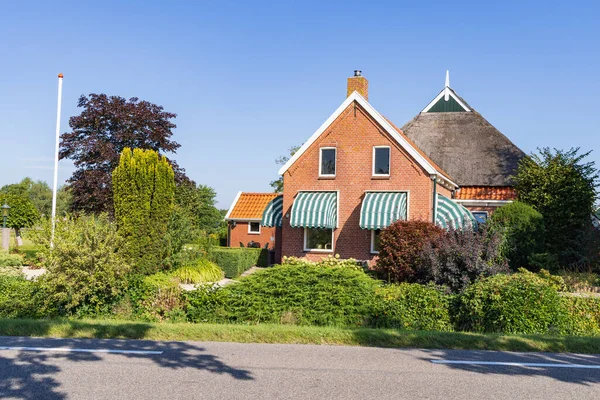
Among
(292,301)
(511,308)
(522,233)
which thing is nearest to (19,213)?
(522,233)

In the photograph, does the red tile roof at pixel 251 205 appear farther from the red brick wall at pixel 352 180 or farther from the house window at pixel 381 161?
the house window at pixel 381 161

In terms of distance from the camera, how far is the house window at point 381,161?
26141mm

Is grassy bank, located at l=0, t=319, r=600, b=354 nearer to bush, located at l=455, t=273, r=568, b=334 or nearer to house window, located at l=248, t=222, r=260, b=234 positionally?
bush, located at l=455, t=273, r=568, b=334

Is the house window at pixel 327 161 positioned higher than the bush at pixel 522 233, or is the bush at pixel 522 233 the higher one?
the house window at pixel 327 161

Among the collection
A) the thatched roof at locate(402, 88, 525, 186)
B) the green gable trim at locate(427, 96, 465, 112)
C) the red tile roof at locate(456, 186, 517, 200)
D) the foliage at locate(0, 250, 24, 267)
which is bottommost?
the foliage at locate(0, 250, 24, 267)

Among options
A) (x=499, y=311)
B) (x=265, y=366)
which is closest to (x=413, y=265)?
(x=499, y=311)

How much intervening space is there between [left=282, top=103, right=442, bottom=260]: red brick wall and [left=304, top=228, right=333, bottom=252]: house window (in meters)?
0.26

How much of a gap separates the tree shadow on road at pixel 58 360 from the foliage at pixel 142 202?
10.6 meters

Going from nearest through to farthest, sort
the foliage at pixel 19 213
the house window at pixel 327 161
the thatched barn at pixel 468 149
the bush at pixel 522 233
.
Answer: the bush at pixel 522 233
the house window at pixel 327 161
the thatched barn at pixel 468 149
the foliage at pixel 19 213

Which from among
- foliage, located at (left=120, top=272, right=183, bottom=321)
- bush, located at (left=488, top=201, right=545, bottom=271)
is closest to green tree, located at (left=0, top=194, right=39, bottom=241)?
foliage, located at (left=120, top=272, right=183, bottom=321)

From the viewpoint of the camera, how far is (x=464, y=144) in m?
35.0

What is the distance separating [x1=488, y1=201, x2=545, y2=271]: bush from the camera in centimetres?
2472

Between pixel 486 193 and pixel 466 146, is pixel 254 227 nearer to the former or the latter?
pixel 466 146

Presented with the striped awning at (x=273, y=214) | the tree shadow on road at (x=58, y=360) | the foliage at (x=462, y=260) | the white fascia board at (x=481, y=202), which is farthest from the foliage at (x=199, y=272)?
the white fascia board at (x=481, y=202)
